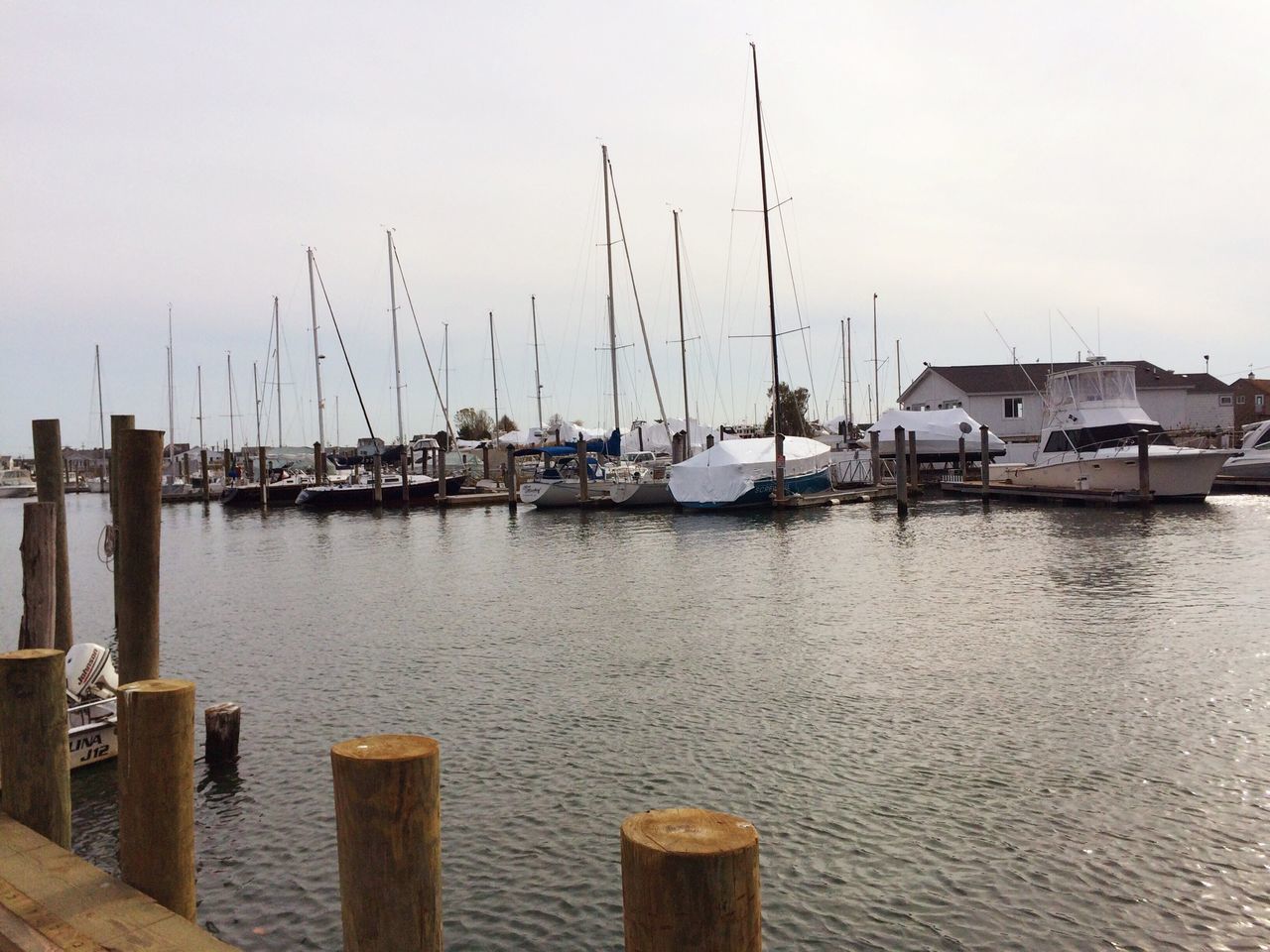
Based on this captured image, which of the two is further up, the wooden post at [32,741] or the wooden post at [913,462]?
the wooden post at [913,462]

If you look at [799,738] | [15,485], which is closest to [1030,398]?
[799,738]

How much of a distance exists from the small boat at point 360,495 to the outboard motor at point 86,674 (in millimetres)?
44032

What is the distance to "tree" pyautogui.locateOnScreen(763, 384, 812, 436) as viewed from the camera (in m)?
72.6

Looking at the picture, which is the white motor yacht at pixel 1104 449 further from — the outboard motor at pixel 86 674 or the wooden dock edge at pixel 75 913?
the wooden dock edge at pixel 75 913

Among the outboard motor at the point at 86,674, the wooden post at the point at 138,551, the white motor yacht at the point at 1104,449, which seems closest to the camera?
the wooden post at the point at 138,551

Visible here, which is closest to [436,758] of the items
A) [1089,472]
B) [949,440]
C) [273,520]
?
[1089,472]

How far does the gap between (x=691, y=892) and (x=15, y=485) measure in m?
114

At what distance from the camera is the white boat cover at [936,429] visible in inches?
2110

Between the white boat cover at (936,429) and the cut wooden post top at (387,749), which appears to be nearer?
the cut wooden post top at (387,749)

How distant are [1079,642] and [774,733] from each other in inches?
243

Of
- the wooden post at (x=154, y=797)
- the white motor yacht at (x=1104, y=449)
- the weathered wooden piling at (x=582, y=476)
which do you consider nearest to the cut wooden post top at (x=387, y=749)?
the wooden post at (x=154, y=797)

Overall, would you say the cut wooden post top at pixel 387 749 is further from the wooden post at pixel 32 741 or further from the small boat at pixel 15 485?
the small boat at pixel 15 485

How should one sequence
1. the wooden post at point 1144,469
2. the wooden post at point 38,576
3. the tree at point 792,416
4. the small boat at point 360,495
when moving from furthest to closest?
the tree at point 792,416 → the small boat at point 360,495 → the wooden post at point 1144,469 → the wooden post at point 38,576

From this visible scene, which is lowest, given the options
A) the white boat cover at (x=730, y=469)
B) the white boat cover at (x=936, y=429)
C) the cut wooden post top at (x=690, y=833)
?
the cut wooden post top at (x=690, y=833)
